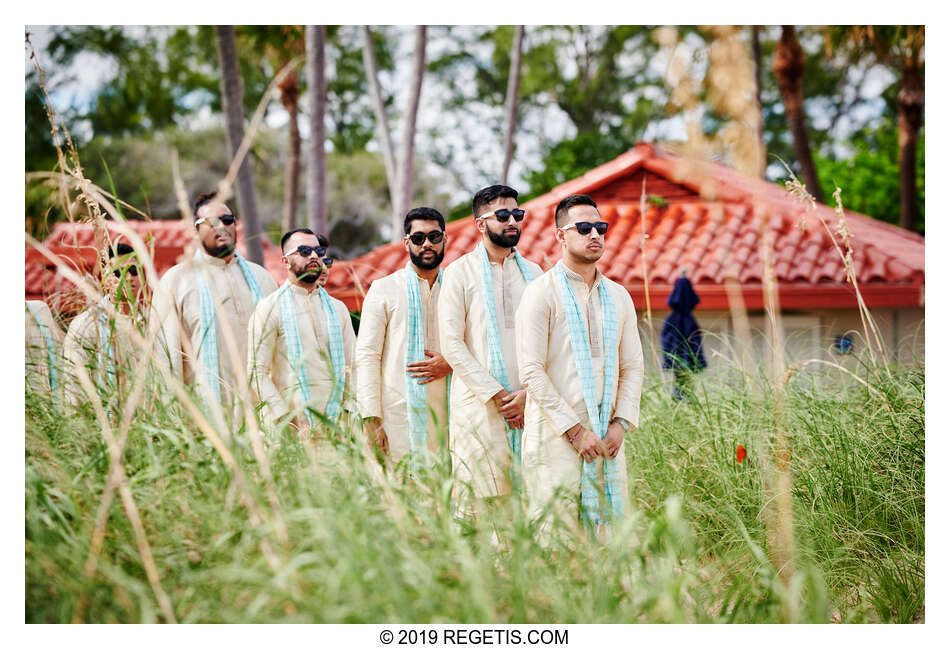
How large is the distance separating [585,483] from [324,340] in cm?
156

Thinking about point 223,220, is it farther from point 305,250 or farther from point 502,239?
point 502,239

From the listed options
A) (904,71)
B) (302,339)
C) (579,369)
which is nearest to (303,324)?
(302,339)

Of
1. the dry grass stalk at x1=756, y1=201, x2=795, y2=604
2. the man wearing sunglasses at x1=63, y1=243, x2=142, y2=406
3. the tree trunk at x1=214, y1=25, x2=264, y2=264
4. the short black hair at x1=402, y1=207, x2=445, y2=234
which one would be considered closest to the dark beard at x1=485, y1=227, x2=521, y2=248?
the short black hair at x1=402, y1=207, x2=445, y2=234

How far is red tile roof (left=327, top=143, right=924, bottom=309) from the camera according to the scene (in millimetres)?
8078

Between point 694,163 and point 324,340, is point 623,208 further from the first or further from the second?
point 694,163

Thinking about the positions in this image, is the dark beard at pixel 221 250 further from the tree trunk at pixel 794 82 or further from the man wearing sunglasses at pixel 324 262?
the tree trunk at pixel 794 82

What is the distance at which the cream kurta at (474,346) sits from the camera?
12.7ft

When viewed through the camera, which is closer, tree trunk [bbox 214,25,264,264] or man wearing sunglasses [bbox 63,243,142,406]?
man wearing sunglasses [bbox 63,243,142,406]

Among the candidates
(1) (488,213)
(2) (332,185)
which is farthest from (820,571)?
(2) (332,185)

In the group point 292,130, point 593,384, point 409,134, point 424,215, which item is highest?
point 292,130

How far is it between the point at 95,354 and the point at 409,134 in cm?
1011

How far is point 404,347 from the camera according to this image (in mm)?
4266

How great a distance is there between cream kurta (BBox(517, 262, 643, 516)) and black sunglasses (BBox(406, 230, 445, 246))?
0.80 meters

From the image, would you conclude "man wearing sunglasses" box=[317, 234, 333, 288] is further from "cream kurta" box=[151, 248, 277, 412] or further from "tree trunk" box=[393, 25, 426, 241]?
"tree trunk" box=[393, 25, 426, 241]
